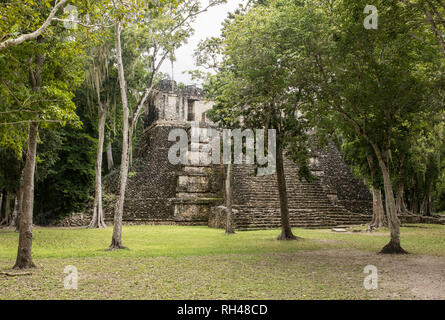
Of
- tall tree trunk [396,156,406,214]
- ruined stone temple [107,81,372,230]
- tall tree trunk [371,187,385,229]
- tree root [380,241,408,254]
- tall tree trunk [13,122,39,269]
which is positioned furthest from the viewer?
tall tree trunk [396,156,406,214]

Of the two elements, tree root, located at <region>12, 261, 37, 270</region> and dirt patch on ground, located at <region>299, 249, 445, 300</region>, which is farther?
tree root, located at <region>12, 261, 37, 270</region>

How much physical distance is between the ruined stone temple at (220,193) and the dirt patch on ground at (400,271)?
6214 mm

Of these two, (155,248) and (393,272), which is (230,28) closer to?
(155,248)

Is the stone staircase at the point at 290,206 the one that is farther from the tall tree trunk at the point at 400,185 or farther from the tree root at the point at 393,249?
the tree root at the point at 393,249

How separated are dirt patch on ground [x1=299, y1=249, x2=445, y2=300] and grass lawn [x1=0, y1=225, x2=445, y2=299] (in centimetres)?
1

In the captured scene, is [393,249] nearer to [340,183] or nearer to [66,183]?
[340,183]

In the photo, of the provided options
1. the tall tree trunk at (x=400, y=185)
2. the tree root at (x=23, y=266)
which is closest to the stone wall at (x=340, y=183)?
the tall tree trunk at (x=400, y=185)

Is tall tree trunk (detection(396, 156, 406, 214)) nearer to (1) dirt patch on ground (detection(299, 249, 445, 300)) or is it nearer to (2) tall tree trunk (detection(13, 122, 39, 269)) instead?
(1) dirt patch on ground (detection(299, 249, 445, 300))

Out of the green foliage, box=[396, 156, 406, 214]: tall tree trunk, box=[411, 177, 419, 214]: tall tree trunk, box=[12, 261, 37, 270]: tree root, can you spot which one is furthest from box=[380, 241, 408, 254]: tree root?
box=[411, 177, 419, 214]: tall tree trunk

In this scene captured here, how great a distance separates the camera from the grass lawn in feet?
14.4

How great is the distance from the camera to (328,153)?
22266 millimetres

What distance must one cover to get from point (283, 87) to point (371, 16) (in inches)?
93.9

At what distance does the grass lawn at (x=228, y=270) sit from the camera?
4375 millimetres
